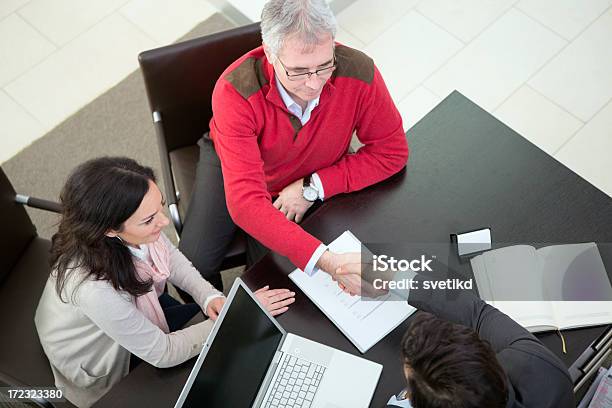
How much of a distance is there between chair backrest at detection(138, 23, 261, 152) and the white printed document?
80 cm

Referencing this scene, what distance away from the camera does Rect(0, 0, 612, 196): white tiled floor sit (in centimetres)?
309

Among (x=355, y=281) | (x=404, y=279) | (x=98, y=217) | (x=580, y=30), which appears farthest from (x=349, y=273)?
(x=580, y=30)

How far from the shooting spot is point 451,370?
1.26m

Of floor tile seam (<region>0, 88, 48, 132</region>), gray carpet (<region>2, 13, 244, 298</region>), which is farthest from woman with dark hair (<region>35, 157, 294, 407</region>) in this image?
floor tile seam (<region>0, 88, 48, 132</region>)

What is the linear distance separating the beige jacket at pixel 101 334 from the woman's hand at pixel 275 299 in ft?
0.59

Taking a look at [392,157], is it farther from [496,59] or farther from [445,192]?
[496,59]

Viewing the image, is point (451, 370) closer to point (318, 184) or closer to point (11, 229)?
point (318, 184)

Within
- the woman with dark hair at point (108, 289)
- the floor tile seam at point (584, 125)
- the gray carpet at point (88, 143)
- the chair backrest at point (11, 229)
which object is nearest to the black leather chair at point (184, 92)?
→ the woman with dark hair at point (108, 289)

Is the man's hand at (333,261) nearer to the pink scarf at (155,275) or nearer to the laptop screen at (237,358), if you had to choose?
the laptop screen at (237,358)

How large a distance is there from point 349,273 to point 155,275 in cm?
54

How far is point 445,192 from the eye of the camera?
1.91 m

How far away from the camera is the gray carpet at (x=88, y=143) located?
9.66 ft

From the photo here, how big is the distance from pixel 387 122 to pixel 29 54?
2148 mm

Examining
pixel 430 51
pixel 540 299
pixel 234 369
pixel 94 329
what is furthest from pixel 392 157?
pixel 430 51
